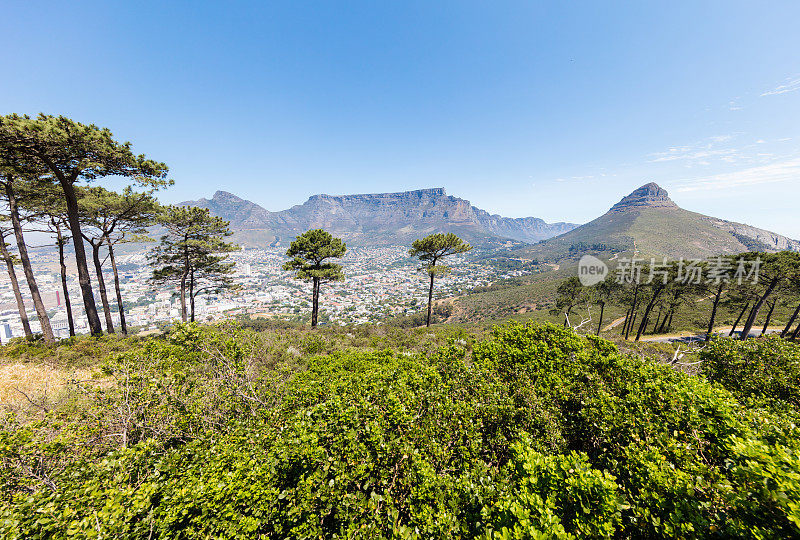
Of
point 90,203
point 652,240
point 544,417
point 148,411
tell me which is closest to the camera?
point 544,417

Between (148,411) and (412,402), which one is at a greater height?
(412,402)

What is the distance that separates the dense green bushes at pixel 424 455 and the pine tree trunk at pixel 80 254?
10.9 metres

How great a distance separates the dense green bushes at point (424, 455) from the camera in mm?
2969

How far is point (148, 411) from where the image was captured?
18.5 feet

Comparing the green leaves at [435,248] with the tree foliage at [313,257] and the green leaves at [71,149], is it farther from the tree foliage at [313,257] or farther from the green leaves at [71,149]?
the green leaves at [71,149]

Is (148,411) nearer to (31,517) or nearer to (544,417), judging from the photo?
(31,517)

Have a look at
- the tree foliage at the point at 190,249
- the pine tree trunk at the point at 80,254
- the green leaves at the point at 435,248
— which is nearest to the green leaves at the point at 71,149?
the pine tree trunk at the point at 80,254

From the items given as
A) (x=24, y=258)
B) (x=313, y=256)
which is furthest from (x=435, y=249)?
(x=24, y=258)

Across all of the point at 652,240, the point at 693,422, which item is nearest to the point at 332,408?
the point at 693,422

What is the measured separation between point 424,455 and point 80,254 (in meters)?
19.2

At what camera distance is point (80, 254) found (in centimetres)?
1295

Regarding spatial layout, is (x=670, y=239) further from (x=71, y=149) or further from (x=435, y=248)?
(x=71, y=149)

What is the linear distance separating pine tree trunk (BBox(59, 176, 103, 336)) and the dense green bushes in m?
10.9

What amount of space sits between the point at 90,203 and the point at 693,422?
2420cm
